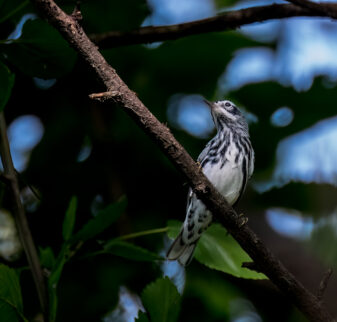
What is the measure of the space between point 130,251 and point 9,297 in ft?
1.38

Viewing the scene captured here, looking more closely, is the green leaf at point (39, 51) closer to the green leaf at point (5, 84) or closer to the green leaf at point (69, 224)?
the green leaf at point (5, 84)

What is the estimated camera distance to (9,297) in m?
1.63

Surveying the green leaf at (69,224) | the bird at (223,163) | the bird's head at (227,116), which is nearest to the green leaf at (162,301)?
the green leaf at (69,224)

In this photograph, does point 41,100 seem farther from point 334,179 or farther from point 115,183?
point 334,179

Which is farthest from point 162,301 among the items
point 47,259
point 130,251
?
point 47,259

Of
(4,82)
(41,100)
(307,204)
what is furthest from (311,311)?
(41,100)

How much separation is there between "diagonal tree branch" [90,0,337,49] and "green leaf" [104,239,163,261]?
709 millimetres

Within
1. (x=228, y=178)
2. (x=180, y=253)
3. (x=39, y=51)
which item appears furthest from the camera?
(x=228, y=178)

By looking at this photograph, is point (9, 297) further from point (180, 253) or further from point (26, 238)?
point (180, 253)

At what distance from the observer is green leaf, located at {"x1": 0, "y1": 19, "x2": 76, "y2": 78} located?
1.82 meters

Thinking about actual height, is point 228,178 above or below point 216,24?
below

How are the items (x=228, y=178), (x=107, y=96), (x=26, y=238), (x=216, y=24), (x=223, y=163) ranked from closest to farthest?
(x=107, y=96) → (x=26, y=238) → (x=216, y=24) → (x=228, y=178) → (x=223, y=163)

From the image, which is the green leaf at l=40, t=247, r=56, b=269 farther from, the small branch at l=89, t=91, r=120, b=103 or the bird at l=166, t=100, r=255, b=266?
the bird at l=166, t=100, r=255, b=266

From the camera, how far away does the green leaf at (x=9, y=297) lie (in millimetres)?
1614
